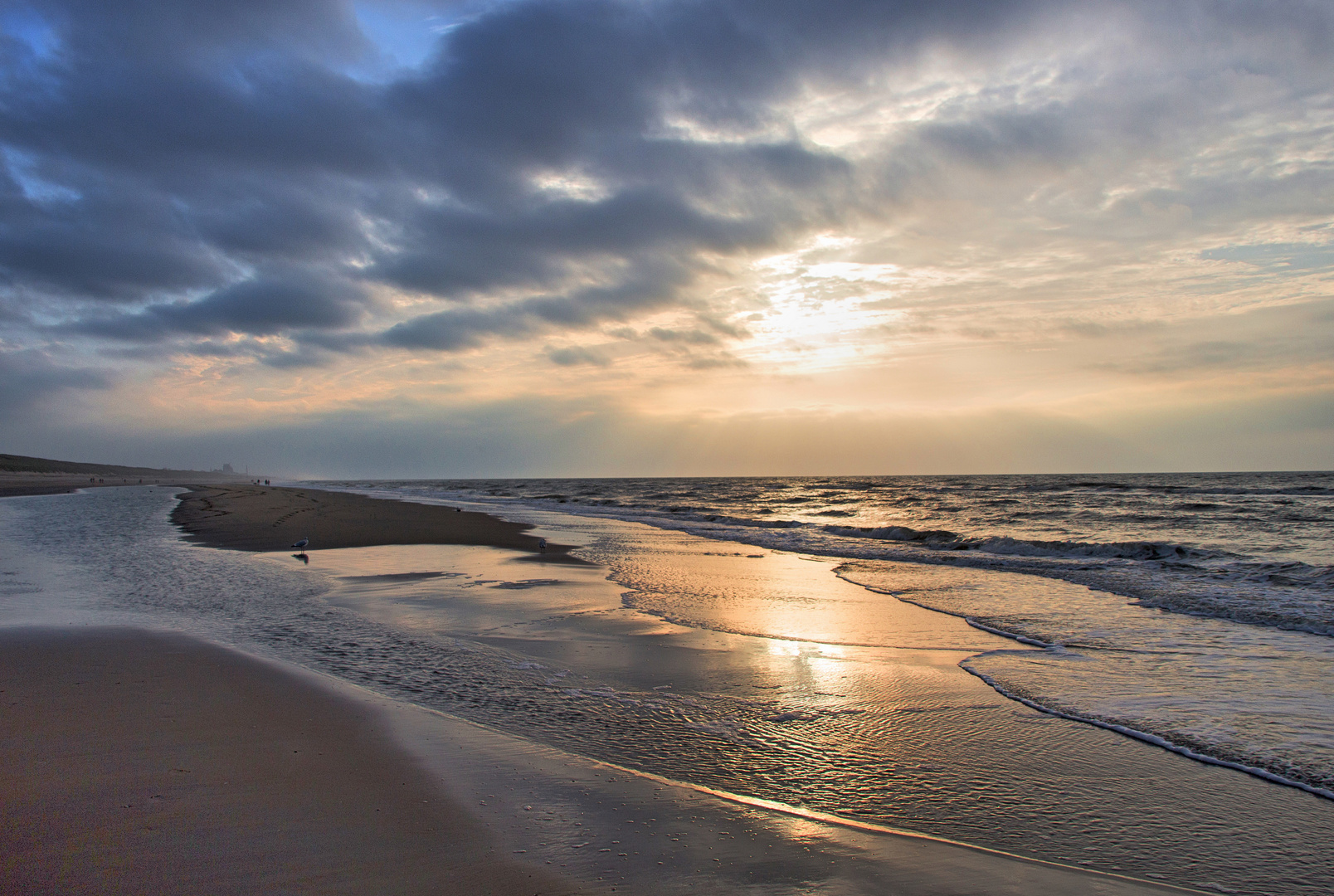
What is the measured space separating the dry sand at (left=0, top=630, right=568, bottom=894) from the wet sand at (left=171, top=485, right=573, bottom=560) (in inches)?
489

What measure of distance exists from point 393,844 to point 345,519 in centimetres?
2987

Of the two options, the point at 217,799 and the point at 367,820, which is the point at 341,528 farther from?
the point at 367,820

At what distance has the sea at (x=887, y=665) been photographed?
14.2 feet

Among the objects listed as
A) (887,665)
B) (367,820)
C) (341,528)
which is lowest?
(341,528)

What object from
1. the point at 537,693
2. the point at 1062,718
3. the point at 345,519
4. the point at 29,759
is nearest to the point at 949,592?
the point at 1062,718

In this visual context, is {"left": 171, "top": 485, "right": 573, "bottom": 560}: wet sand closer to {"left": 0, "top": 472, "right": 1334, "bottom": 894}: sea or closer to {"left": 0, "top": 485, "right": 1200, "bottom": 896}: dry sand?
{"left": 0, "top": 472, "right": 1334, "bottom": 894}: sea

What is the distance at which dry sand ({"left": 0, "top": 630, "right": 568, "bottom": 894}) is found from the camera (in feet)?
10.6

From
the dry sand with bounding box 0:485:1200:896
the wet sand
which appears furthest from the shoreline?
the wet sand

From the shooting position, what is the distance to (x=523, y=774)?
450 cm

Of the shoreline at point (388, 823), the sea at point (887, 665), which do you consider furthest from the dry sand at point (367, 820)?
the sea at point (887, 665)

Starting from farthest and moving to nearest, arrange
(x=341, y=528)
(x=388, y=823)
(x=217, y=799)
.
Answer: (x=341, y=528) < (x=217, y=799) < (x=388, y=823)

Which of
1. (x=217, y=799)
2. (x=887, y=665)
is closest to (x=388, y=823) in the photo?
(x=217, y=799)

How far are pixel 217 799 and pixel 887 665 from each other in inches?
256

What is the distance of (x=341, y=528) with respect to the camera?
85.6ft
